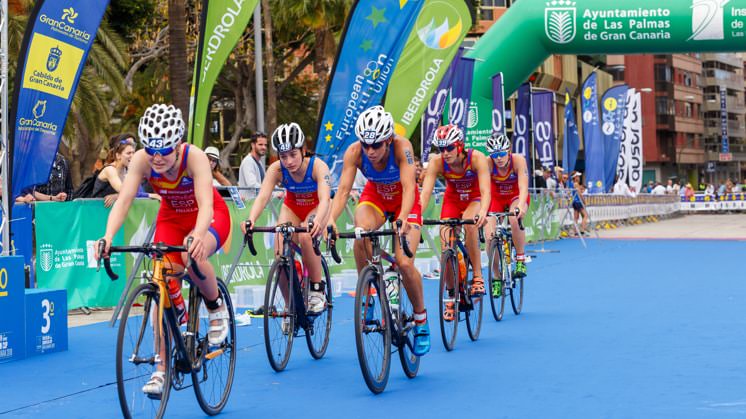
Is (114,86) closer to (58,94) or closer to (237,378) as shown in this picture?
(58,94)

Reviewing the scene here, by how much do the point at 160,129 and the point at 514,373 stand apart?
3444 mm

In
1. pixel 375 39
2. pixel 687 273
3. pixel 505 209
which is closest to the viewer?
pixel 505 209

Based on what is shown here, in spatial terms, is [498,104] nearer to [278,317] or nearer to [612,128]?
[612,128]

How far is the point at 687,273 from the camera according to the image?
18.0m

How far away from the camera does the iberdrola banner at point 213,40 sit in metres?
13.8

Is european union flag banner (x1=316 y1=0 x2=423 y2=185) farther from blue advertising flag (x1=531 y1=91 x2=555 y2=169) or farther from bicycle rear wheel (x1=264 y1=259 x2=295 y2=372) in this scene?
blue advertising flag (x1=531 y1=91 x2=555 y2=169)

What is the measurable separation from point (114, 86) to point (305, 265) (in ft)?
71.6

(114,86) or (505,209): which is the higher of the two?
(114,86)

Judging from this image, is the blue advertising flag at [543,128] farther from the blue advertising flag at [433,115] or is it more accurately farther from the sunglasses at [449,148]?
the sunglasses at [449,148]

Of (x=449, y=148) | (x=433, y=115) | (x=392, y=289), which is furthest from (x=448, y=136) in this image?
(x=433, y=115)

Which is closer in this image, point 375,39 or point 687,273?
point 375,39

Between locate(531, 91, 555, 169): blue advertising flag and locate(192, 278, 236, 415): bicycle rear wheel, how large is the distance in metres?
24.7

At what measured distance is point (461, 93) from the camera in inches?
901

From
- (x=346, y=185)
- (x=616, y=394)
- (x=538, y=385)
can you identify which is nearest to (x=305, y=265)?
(x=346, y=185)
